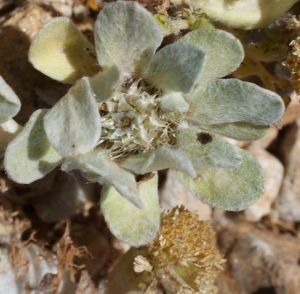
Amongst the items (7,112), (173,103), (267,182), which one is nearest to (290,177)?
(267,182)

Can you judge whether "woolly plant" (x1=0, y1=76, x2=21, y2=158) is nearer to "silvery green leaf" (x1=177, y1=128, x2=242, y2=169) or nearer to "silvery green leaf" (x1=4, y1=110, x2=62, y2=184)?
"silvery green leaf" (x1=4, y1=110, x2=62, y2=184)

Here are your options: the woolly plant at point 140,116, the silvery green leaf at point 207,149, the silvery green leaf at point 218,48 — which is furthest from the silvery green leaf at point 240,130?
the silvery green leaf at point 218,48

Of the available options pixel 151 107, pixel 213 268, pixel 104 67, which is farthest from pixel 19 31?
pixel 213 268

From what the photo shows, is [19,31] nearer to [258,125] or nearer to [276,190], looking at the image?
[258,125]

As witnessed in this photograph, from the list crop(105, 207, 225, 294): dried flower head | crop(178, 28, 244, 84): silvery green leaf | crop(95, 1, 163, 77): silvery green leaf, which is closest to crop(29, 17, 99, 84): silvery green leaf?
crop(95, 1, 163, 77): silvery green leaf

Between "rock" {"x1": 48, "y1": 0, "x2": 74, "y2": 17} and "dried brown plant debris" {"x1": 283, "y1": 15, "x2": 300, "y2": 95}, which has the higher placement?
"rock" {"x1": 48, "y1": 0, "x2": 74, "y2": 17}

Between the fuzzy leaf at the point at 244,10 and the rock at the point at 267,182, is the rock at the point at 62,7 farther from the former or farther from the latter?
the rock at the point at 267,182

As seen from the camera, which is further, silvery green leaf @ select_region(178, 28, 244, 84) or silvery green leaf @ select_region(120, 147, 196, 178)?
silvery green leaf @ select_region(178, 28, 244, 84)
